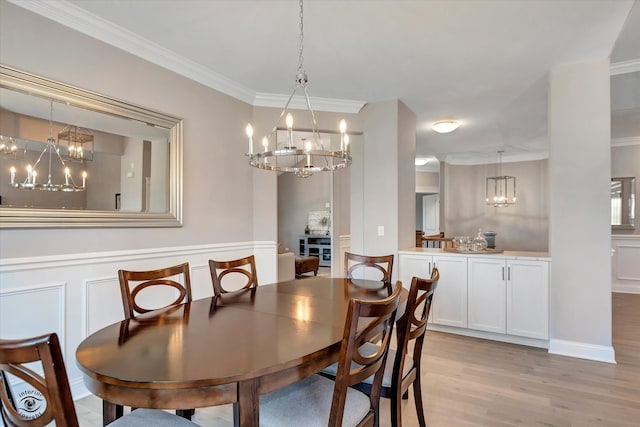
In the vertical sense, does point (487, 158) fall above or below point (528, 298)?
above

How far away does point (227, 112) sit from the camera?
11.8ft

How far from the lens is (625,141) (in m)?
5.76

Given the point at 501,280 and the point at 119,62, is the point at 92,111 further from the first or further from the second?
the point at 501,280

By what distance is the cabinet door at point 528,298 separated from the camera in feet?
10.8

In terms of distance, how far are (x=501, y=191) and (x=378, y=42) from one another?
20.5 ft

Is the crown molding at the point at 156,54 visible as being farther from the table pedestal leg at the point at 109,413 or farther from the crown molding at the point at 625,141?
the crown molding at the point at 625,141

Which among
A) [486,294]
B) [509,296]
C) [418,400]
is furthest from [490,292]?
[418,400]

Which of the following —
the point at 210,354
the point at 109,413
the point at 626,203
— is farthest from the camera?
the point at 626,203

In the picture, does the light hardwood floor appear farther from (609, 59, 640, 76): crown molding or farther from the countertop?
(609, 59, 640, 76): crown molding

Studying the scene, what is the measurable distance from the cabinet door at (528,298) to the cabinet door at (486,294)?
6cm

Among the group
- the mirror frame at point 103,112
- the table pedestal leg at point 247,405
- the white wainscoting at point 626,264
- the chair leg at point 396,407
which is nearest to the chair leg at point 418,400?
the chair leg at point 396,407

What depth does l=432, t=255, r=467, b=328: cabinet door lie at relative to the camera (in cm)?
369

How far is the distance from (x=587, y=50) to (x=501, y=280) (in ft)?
7.12

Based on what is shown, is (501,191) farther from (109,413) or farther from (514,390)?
(109,413)
